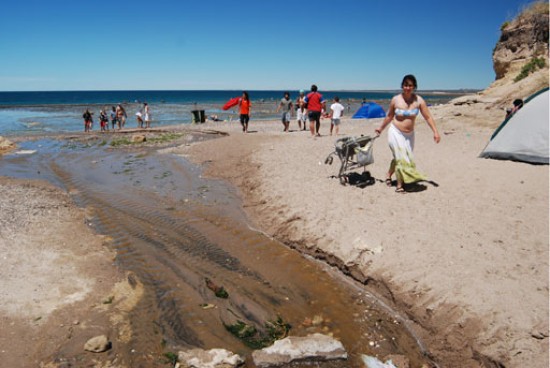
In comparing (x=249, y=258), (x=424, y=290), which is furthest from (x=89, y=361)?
(x=424, y=290)

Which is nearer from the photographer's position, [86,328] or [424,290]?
[86,328]

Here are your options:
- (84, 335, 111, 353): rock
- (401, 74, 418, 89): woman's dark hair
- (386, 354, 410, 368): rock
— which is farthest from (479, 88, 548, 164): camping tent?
(84, 335, 111, 353): rock

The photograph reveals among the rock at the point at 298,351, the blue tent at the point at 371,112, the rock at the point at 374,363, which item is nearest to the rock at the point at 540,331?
the rock at the point at 374,363

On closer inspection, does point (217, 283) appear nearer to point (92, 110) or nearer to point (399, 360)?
point (399, 360)

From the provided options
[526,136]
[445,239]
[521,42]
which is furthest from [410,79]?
[521,42]

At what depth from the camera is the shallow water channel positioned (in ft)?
12.7

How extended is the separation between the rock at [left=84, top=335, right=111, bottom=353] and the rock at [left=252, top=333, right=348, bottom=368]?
142 cm

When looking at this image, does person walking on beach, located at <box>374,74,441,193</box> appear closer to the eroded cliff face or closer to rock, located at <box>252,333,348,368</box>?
rock, located at <box>252,333,348,368</box>

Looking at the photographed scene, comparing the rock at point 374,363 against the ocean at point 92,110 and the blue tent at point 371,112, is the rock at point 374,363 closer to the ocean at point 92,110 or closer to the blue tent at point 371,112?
the blue tent at point 371,112

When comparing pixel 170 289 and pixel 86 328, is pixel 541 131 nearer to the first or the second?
pixel 170 289

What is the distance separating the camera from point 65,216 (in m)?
7.17

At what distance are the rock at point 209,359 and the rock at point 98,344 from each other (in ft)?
2.37

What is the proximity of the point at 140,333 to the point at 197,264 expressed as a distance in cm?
165

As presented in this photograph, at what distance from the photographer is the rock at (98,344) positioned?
3.57 m
